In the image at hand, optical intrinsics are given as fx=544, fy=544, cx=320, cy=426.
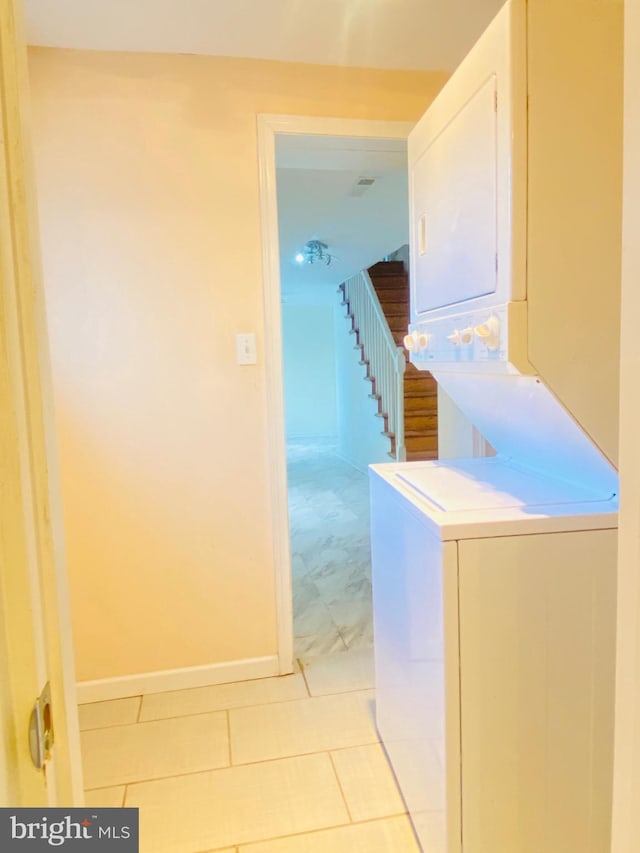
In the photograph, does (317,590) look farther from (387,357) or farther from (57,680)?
(387,357)

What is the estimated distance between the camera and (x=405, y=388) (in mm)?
4883

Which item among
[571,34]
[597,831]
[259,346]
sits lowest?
[597,831]

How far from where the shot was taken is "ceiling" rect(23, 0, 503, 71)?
5.40 ft

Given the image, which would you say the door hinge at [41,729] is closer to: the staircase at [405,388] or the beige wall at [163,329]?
the beige wall at [163,329]

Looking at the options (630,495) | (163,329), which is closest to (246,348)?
(163,329)

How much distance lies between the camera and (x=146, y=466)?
2047 millimetres

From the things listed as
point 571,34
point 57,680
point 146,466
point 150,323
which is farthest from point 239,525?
point 571,34

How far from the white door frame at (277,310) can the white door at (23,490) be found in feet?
4.84

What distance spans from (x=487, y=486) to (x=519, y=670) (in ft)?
1.44

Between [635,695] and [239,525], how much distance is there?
5.45 feet

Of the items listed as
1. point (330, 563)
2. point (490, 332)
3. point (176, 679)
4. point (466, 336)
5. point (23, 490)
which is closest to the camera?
point (23, 490)

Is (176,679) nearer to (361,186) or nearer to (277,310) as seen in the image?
(277,310)

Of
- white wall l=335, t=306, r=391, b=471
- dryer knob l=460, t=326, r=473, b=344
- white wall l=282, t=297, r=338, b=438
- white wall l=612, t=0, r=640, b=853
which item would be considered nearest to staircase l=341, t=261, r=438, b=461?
white wall l=335, t=306, r=391, b=471

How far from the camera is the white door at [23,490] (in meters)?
0.49
